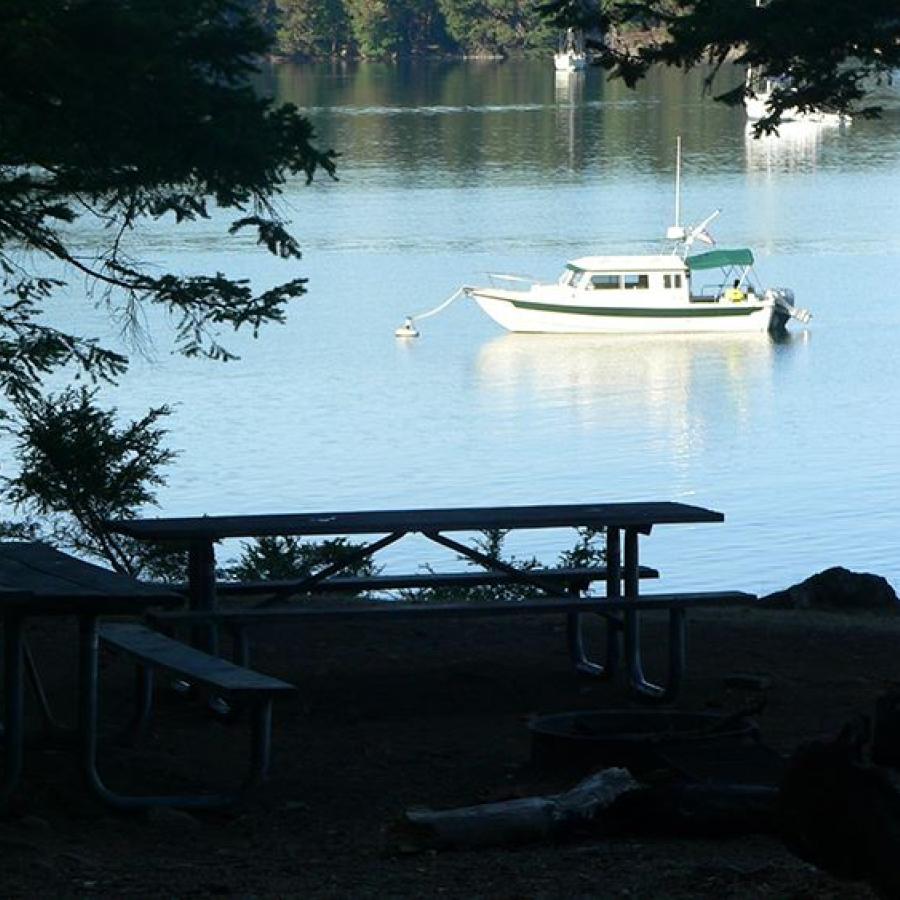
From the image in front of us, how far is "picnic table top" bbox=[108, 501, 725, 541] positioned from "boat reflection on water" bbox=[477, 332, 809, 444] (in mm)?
19950

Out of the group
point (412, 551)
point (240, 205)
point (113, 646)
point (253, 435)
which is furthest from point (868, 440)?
point (113, 646)

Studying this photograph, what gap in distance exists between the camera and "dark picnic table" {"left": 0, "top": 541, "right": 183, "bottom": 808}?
5.25 meters

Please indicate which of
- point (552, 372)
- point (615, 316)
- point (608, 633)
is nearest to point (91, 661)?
point (608, 633)

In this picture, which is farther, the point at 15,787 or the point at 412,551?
the point at 412,551

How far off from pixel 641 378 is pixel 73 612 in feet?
102

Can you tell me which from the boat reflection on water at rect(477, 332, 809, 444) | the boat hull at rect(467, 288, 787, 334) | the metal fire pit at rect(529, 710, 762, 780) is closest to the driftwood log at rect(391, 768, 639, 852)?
the metal fire pit at rect(529, 710, 762, 780)

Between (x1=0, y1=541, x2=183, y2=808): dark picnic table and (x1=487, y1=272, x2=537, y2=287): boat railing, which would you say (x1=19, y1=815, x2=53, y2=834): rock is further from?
(x1=487, y1=272, x2=537, y2=287): boat railing

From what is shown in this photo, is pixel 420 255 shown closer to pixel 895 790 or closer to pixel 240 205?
pixel 240 205

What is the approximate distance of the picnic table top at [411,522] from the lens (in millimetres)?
6648

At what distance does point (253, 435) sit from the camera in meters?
26.5

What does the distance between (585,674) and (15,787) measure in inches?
101

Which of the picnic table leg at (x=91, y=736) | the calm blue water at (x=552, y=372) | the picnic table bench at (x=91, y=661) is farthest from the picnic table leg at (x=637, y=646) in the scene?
the calm blue water at (x=552, y=372)

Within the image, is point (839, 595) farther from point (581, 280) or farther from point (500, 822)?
point (581, 280)

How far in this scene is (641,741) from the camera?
565 cm
